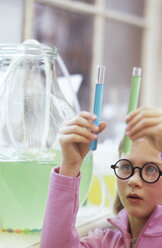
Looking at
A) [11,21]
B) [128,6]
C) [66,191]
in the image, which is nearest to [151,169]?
[66,191]

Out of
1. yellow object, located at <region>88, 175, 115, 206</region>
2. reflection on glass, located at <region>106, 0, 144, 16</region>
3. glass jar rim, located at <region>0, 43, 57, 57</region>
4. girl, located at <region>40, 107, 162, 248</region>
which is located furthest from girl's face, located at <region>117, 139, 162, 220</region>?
reflection on glass, located at <region>106, 0, 144, 16</region>

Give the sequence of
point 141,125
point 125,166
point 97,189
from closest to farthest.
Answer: point 141,125, point 125,166, point 97,189

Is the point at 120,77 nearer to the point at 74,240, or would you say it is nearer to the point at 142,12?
the point at 142,12

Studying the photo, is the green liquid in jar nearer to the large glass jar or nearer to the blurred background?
the large glass jar

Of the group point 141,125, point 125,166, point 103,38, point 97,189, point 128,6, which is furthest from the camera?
point 128,6

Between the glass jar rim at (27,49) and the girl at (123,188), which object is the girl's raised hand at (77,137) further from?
the glass jar rim at (27,49)

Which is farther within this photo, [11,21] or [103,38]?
[103,38]

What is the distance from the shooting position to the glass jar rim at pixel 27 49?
80 cm

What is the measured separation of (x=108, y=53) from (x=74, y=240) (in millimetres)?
1124

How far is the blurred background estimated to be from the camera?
1.27 m

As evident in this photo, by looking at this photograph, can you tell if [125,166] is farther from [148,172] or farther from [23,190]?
[23,190]

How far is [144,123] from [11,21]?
785 mm

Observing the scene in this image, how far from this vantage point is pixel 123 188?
0.75m

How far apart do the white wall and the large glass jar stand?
15.7 inches
